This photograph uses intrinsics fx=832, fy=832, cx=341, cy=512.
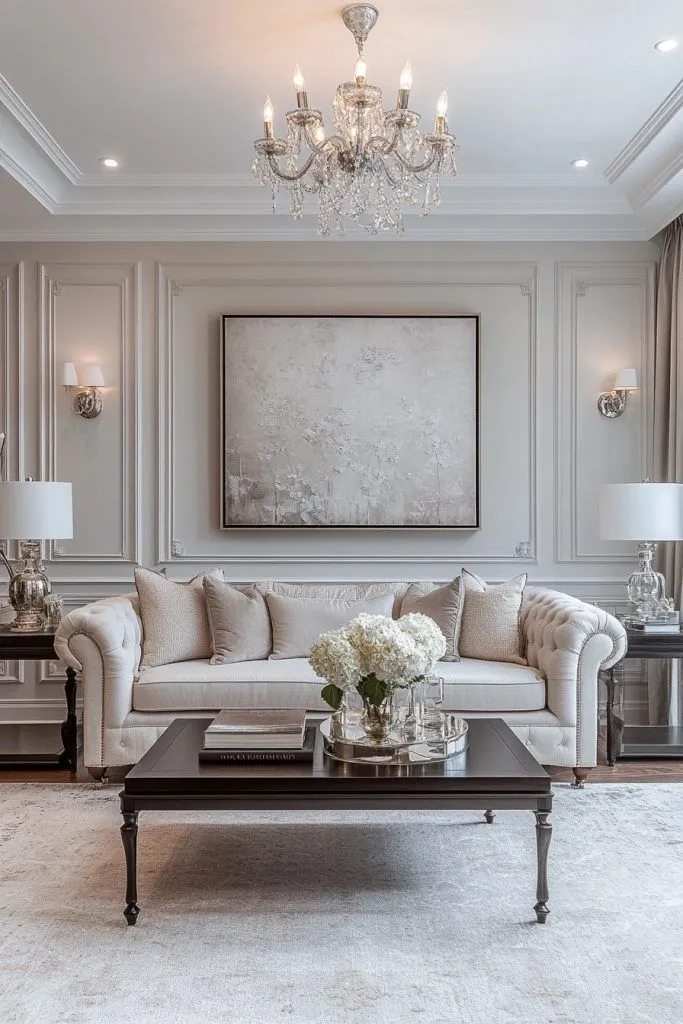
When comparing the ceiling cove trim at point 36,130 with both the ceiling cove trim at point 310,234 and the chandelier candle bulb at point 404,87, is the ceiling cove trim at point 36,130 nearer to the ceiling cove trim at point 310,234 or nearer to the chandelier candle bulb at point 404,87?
the ceiling cove trim at point 310,234

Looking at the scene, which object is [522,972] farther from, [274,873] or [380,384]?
[380,384]

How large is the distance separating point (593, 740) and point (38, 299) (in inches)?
144

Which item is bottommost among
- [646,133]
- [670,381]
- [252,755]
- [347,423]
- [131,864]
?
[131,864]

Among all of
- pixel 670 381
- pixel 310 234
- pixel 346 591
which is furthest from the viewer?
pixel 310 234

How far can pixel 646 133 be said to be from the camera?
3.65 meters

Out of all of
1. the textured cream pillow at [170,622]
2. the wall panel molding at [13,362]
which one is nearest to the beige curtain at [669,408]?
the textured cream pillow at [170,622]

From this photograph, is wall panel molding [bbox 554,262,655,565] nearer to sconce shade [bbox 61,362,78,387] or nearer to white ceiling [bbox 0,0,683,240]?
white ceiling [bbox 0,0,683,240]

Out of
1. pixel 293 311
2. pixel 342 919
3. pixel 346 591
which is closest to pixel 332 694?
pixel 342 919

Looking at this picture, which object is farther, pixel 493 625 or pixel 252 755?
pixel 493 625

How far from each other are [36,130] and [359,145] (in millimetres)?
1762

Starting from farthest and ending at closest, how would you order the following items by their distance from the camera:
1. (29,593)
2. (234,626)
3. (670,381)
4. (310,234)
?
(310,234) → (670,381) → (29,593) → (234,626)

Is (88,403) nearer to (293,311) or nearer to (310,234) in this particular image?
(293,311)

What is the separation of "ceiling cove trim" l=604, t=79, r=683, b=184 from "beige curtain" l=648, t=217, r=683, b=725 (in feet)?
1.71

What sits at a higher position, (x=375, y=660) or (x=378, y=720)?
(x=375, y=660)
